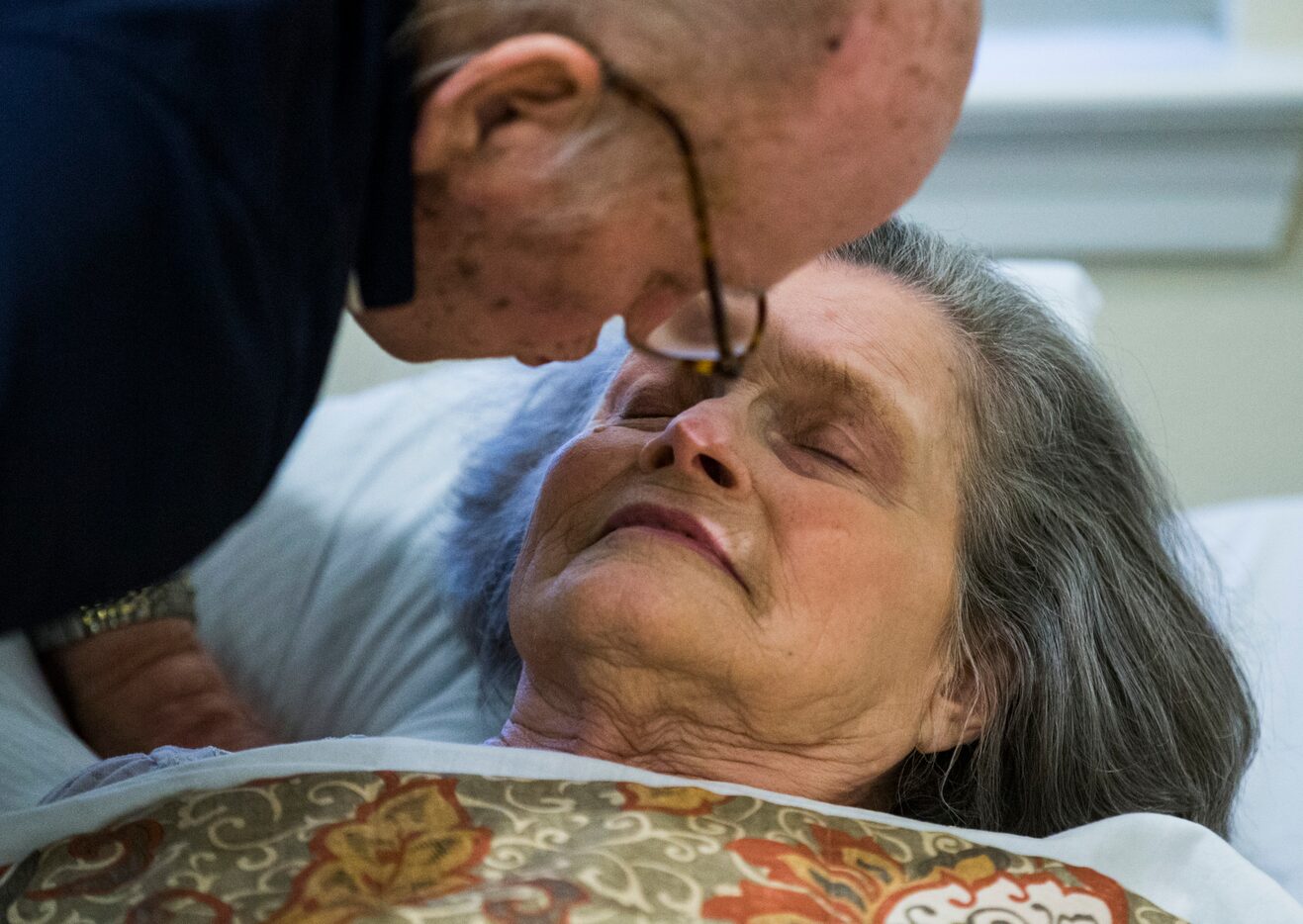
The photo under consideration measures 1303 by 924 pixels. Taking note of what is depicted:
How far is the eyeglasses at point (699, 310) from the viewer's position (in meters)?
0.78

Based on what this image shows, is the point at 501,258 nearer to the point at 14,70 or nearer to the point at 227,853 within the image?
the point at 14,70

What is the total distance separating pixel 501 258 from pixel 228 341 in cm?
20

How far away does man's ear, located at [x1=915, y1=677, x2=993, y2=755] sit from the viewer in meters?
1.29

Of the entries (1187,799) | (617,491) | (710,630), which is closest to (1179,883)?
(1187,799)

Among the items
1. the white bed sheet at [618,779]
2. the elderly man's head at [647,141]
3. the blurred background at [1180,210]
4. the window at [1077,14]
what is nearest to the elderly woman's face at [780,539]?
the white bed sheet at [618,779]

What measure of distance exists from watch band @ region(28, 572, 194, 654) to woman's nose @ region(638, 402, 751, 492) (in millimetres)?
713

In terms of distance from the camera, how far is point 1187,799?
4.31ft

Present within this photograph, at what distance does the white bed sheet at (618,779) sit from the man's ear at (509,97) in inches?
19.1

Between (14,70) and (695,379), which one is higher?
(14,70)

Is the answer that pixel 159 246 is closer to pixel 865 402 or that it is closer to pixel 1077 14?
pixel 865 402

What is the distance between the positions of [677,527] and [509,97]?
48cm

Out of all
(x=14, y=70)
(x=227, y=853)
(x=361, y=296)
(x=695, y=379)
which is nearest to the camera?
(x=14, y=70)

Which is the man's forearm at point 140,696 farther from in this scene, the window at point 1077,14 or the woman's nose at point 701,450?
the window at point 1077,14

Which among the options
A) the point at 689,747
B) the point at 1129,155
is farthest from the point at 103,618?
the point at 1129,155
